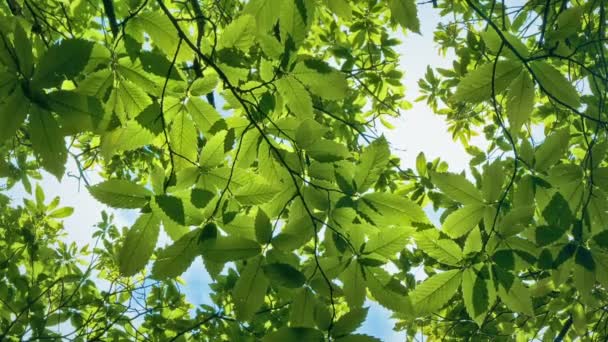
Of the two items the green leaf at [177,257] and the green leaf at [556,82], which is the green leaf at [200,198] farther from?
the green leaf at [556,82]

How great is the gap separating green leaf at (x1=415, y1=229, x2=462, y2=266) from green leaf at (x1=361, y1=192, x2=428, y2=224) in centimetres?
6

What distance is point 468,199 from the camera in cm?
138

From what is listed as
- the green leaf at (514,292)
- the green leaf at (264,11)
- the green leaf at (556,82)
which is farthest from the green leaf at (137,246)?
the green leaf at (556,82)

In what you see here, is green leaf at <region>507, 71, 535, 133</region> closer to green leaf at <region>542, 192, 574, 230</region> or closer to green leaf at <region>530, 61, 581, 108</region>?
green leaf at <region>530, 61, 581, 108</region>

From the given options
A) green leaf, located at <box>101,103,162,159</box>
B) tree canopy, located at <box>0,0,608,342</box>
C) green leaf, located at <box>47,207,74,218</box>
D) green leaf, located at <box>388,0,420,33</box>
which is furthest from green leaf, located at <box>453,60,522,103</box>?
green leaf, located at <box>47,207,74,218</box>

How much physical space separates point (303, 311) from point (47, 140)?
75 centimetres

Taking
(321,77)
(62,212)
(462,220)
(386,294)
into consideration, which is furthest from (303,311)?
(62,212)

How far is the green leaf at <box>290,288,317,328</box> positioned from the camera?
1.22m

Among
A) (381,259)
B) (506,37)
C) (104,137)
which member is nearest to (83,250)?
(104,137)

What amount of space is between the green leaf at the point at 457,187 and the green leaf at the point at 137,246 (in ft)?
2.68

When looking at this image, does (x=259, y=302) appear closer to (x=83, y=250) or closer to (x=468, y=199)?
(x=468, y=199)

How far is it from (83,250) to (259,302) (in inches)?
164

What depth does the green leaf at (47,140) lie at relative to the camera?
2.90 feet

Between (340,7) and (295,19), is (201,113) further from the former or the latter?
(340,7)
